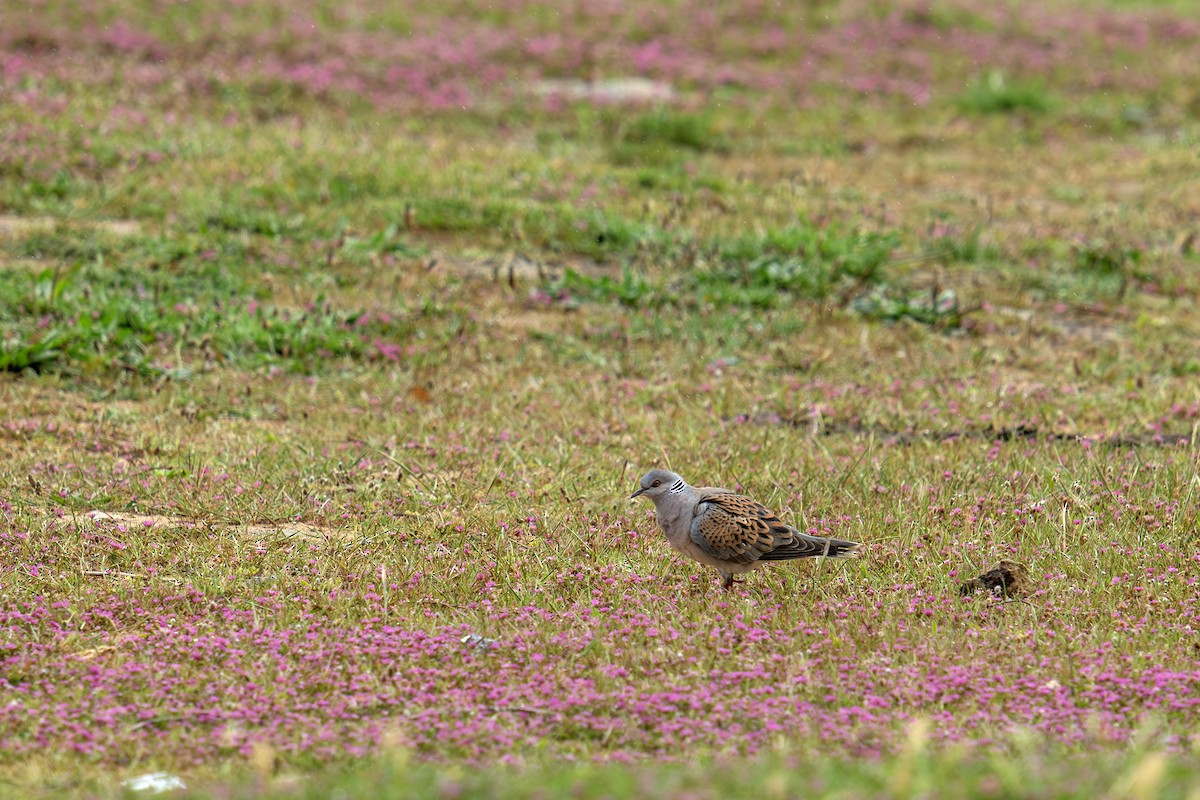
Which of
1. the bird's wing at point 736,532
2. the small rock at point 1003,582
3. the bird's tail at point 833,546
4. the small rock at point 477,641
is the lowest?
the small rock at point 1003,582

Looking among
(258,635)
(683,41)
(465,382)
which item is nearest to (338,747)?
(258,635)

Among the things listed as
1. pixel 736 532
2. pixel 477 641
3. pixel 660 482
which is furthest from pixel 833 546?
pixel 477 641

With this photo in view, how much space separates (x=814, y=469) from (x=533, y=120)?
11.1 m

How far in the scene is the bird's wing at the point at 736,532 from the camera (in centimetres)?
649

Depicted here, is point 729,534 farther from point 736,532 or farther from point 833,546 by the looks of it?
point 833,546

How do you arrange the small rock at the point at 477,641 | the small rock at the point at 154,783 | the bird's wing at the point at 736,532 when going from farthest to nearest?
the bird's wing at the point at 736,532 < the small rock at the point at 477,641 < the small rock at the point at 154,783

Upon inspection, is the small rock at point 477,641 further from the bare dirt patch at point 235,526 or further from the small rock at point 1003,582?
the small rock at point 1003,582

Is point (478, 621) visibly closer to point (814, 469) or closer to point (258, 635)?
point (258, 635)

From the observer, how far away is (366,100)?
716 inches

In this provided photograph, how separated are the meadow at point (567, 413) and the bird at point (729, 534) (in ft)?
0.59

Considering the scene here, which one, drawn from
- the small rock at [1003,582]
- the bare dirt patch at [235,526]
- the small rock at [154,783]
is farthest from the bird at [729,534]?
the small rock at [154,783]

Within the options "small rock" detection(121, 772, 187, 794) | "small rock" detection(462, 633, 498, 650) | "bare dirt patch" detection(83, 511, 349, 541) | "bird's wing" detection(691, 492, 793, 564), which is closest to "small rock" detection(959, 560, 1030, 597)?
"bird's wing" detection(691, 492, 793, 564)

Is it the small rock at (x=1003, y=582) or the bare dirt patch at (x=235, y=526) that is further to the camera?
the bare dirt patch at (x=235, y=526)

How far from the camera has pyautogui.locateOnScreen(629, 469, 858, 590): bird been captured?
6.50 metres
